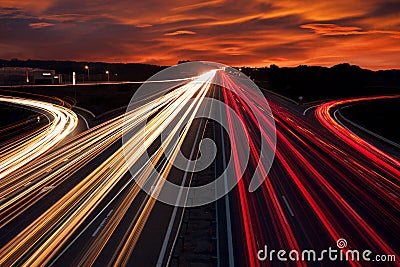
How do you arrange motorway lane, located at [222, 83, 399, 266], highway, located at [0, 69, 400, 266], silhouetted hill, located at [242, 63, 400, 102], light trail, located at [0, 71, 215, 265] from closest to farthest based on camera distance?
light trail, located at [0, 71, 215, 265] < highway, located at [0, 69, 400, 266] < motorway lane, located at [222, 83, 399, 266] < silhouetted hill, located at [242, 63, 400, 102]

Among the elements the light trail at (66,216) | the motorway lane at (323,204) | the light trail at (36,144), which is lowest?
the light trail at (36,144)

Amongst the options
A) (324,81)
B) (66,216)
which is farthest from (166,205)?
(324,81)

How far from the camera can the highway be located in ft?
49.8

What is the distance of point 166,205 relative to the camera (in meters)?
19.7

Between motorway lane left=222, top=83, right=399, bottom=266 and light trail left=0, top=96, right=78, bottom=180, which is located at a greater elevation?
motorway lane left=222, top=83, right=399, bottom=266

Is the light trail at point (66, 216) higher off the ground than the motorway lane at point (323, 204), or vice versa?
the motorway lane at point (323, 204)

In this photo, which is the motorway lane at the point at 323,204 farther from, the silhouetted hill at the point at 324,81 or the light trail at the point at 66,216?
the silhouetted hill at the point at 324,81

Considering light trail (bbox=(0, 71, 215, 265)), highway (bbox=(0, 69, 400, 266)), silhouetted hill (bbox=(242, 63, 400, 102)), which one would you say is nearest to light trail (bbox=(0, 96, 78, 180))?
highway (bbox=(0, 69, 400, 266))

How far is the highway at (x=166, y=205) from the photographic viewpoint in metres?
15.2

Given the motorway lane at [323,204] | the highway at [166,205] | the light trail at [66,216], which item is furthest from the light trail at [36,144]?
the motorway lane at [323,204]

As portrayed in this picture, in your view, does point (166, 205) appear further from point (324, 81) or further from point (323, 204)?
point (324, 81)

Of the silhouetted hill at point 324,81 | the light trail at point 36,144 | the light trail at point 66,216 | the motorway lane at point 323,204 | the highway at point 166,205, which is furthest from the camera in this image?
the silhouetted hill at point 324,81

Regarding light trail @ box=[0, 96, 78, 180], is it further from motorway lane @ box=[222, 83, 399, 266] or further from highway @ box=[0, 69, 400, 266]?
motorway lane @ box=[222, 83, 399, 266]

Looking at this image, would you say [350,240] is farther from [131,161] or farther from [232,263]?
[131,161]
